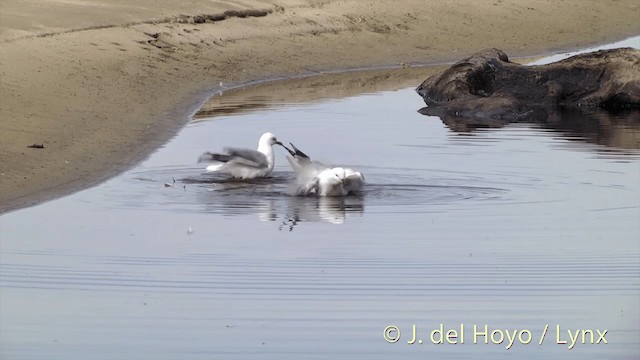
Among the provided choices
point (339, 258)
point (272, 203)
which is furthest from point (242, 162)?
point (339, 258)

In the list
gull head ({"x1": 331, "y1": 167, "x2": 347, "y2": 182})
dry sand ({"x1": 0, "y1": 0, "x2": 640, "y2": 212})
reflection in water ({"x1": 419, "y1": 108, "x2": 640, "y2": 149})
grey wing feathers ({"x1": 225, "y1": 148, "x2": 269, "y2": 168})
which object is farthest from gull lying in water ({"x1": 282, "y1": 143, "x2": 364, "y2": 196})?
reflection in water ({"x1": 419, "y1": 108, "x2": 640, "y2": 149})

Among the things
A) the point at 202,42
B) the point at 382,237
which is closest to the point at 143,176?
the point at 382,237

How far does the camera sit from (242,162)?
13555 millimetres

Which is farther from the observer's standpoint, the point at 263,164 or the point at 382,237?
the point at 263,164

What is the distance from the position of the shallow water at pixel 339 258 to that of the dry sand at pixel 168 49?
0.75 meters

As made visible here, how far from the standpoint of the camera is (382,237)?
1088 centimetres

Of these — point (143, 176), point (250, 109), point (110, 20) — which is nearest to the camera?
point (143, 176)

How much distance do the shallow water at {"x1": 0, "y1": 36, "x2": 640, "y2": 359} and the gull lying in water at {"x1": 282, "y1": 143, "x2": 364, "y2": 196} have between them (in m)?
0.13

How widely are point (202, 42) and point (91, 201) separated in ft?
34.9

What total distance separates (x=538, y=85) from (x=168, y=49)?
5330mm

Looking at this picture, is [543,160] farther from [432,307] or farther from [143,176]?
[432,307]

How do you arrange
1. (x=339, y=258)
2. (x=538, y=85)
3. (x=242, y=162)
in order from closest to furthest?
(x=339, y=258) < (x=242, y=162) < (x=538, y=85)

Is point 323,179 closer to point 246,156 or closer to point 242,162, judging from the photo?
point 246,156

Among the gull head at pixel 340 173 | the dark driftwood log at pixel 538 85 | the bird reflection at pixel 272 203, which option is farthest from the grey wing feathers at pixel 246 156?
the dark driftwood log at pixel 538 85
